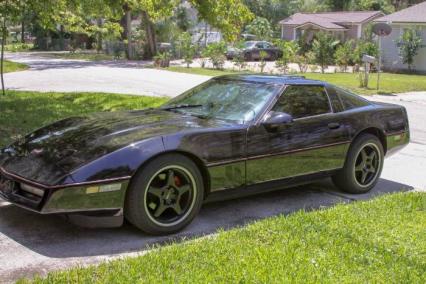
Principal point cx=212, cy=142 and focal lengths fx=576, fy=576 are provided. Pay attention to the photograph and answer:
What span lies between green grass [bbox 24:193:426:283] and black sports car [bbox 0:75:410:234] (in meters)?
0.51

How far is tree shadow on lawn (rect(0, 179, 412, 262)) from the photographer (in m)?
4.44

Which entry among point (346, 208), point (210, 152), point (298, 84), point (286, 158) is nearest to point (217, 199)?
point (210, 152)

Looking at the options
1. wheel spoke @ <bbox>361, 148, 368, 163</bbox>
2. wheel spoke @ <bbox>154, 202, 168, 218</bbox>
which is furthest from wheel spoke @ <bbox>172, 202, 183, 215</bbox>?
wheel spoke @ <bbox>361, 148, 368, 163</bbox>

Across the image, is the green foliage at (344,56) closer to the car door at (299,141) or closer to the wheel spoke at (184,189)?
the car door at (299,141)

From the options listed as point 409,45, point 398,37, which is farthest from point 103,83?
point 398,37

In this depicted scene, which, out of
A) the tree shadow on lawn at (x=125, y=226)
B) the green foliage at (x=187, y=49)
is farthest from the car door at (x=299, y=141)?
the green foliage at (x=187, y=49)

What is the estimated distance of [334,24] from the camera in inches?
1784

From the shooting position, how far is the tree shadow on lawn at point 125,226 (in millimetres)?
4438

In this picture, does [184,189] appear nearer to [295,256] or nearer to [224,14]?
[295,256]

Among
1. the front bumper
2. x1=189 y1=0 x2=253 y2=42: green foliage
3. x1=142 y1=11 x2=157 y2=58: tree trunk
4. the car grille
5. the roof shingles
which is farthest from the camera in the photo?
the roof shingles

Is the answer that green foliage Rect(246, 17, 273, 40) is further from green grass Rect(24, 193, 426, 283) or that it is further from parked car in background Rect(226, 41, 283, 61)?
green grass Rect(24, 193, 426, 283)

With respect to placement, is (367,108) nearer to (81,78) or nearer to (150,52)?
(81,78)

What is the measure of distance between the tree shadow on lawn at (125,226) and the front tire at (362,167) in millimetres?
136

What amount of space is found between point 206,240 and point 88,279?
3.65 ft
